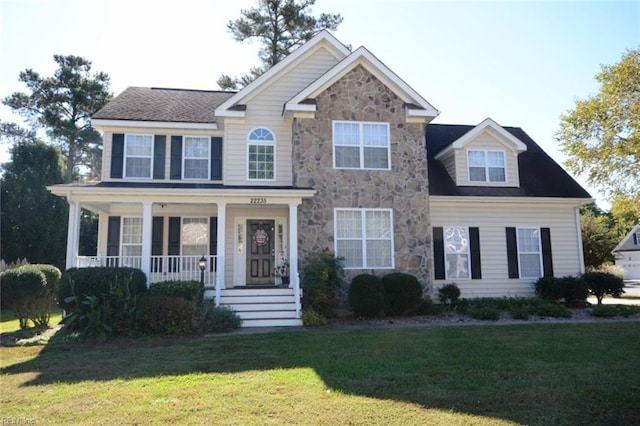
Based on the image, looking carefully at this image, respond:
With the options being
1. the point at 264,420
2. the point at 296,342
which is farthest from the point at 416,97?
the point at 264,420

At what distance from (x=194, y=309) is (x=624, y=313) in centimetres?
1205

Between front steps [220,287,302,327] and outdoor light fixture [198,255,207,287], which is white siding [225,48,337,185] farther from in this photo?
front steps [220,287,302,327]

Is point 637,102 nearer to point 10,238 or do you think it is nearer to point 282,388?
point 282,388

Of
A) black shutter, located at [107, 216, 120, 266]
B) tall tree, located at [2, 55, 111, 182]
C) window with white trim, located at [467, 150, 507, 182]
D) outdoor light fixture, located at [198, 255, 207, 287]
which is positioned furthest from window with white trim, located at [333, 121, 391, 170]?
tall tree, located at [2, 55, 111, 182]

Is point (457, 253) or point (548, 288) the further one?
point (457, 253)

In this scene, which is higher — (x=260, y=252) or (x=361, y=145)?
(x=361, y=145)

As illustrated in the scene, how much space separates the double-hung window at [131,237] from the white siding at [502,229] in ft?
32.6

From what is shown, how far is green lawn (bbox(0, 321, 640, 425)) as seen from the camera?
4.82 m

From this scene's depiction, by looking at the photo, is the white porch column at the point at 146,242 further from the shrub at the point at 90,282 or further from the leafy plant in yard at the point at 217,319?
the leafy plant in yard at the point at 217,319

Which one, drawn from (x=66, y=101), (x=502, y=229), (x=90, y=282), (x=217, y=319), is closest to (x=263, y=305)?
(x=217, y=319)

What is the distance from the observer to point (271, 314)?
1174 cm

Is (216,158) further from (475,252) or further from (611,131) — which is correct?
(611,131)

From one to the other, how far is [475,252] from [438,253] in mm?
1380

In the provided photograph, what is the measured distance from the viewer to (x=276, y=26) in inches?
1032
